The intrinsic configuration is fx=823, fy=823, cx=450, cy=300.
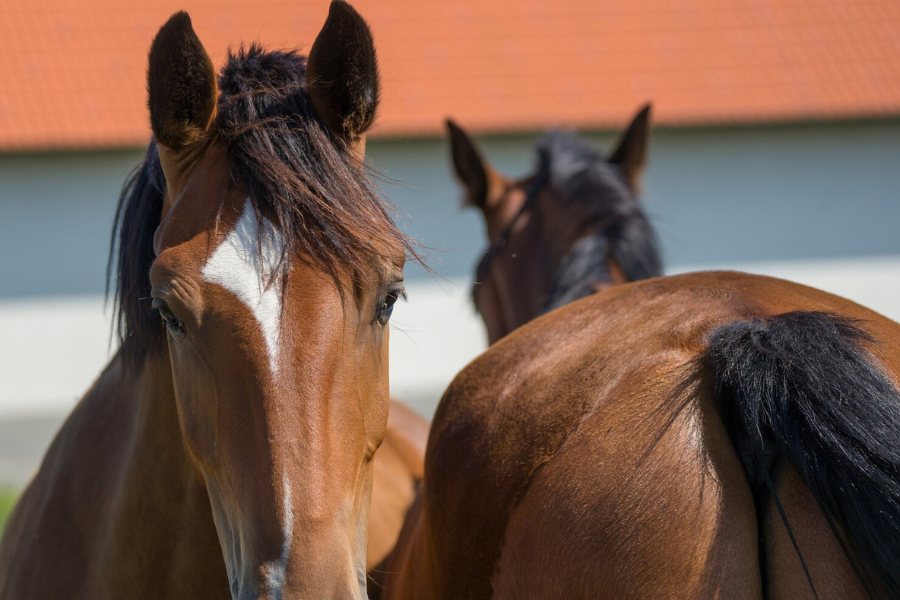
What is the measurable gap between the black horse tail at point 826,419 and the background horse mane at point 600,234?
5.47 ft

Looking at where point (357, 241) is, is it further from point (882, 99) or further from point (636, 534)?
point (882, 99)

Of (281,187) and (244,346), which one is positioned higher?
(281,187)

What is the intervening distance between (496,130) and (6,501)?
7.65 m

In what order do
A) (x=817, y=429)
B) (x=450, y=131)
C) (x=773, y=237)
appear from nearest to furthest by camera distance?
(x=817, y=429) → (x=450, y=131) → (x=773, y=237)

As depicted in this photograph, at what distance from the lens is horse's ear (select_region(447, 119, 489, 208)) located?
4.30 m

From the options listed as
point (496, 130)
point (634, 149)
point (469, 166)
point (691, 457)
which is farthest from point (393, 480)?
point (496, 130)

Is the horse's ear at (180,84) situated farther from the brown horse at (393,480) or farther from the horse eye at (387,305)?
the brown horse at (393,480)

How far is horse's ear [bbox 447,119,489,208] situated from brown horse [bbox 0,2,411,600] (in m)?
2.18

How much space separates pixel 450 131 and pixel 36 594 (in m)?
2.89

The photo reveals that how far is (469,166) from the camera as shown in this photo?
432 cm

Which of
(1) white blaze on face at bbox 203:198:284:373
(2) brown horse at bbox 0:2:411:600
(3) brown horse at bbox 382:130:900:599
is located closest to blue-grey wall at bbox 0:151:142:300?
(2) brown horse at bbox 0:2:411:600

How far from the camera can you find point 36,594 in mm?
2320

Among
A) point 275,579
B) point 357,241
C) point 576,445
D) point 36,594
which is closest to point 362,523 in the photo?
point 275,579

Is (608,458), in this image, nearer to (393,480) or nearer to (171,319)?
(171,319)
